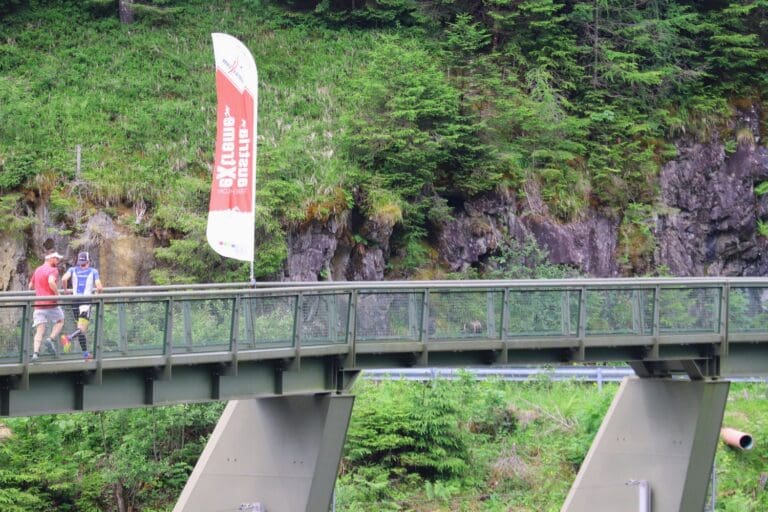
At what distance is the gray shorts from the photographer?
15.9 metres

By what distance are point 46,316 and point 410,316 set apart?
6113mm

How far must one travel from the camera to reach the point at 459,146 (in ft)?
123

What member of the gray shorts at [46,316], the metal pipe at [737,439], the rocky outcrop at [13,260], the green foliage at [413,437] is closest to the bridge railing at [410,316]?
the gray shorts at [46,316]

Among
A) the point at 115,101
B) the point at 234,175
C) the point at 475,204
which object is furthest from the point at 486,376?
the point at 115,101

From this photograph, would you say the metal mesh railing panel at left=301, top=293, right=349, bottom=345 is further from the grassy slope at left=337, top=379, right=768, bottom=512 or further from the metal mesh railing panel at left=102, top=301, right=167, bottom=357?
the grassy slope at left=337, top=379, right=768, bottom=512

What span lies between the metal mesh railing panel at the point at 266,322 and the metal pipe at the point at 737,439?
13635mm

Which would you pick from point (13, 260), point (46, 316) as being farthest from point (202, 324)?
point (13, 260)

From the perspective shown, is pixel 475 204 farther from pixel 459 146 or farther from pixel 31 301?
pixel 31 301

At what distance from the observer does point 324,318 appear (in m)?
18.9

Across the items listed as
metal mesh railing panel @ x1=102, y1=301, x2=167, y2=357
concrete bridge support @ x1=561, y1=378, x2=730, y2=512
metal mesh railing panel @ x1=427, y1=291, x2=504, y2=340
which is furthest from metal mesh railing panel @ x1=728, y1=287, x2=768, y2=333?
metal mesh railing panel @ x1=102, y1=301, x2=167, y2=357

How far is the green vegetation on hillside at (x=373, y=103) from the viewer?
34500 millimetres

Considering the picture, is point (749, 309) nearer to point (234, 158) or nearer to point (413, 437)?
point (413, 437)

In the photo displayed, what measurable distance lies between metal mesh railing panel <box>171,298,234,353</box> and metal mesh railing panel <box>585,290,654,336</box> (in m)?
6.55

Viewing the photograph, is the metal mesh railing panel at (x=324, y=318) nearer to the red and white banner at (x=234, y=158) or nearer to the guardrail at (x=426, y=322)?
the guardrail at (x=426, y=322)
